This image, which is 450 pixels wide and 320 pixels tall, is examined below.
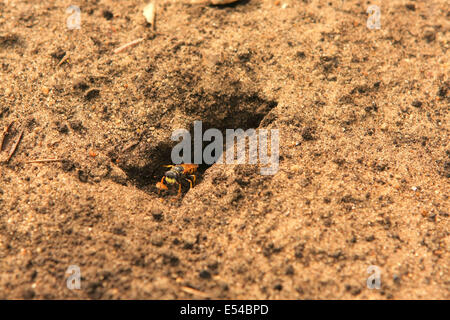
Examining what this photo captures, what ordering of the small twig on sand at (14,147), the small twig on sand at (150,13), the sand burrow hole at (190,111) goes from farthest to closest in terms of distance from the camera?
1. the small twig on sand at (150,13)
2. the sand burrow hole at (190,111)
3. the small twig on sand at (14,147)

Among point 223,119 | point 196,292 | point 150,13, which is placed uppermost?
point 150,13

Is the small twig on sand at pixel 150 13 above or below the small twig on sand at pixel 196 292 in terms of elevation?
above

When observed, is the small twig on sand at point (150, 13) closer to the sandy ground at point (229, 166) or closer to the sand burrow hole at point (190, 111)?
the sandy ground at point (229, 166)

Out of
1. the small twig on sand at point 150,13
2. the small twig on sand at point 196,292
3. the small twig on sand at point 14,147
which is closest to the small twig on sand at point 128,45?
the small twig on sand at point 150,13

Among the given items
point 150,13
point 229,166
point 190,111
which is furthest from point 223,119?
point 150,13

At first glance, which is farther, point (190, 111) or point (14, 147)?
point (190, 111)

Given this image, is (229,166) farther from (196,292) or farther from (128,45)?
(128,45)

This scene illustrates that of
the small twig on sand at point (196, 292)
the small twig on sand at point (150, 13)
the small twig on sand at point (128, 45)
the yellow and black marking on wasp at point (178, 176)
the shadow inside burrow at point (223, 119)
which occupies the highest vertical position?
the small twig on sand at point (150, 13)

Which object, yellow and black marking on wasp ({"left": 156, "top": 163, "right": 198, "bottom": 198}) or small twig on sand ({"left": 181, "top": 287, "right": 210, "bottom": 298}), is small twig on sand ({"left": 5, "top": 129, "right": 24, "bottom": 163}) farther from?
small twig on sand ({"left": 181, "top": 287, "right": 210, "bottom": 298})
